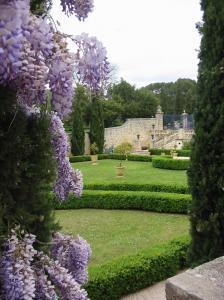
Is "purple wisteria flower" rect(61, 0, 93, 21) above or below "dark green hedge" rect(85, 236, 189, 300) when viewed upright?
above

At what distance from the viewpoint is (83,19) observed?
5.16 ft

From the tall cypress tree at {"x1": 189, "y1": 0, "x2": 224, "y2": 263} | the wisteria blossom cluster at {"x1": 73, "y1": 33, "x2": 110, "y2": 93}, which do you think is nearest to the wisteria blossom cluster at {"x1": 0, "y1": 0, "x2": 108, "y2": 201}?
the wisteria blossom cluster at {"x1": 73, "y1": 33, "x2": 110, "y2": 93}

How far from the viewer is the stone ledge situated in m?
3.09

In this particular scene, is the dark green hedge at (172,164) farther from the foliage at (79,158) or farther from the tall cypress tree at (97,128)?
the tall cypress tree at (97,128)

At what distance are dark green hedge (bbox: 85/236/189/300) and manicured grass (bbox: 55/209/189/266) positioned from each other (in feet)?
3.58

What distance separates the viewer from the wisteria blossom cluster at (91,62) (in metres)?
1.41

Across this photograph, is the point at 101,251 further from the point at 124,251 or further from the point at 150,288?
the point at 150,288

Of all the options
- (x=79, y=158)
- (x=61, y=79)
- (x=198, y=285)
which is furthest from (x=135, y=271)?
(x=79, y=158)

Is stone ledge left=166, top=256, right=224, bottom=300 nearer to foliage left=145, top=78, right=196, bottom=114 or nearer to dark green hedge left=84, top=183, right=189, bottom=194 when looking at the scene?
dark green hedge left=84, top=183, right=189, bottom=194

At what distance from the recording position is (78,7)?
5.09 ft

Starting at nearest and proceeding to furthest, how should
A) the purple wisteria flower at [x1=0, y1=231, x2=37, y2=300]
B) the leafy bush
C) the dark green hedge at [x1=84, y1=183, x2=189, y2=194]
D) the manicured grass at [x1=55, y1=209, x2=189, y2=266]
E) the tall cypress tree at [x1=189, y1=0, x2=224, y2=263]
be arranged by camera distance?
the purple wisteria flower at [x1=0, y1=231, x2=37, y2=300], the tall cypress tree at [x1=189, y1=0, x2=224, y2=263], the manicured grass at [x1=55, y1=209, x2=189, y2=266], the dark green hedge at [x1=84, y1=183, x2=189, y2=194], the leafy bush

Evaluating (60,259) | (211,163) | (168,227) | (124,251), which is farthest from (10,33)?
(168,227)

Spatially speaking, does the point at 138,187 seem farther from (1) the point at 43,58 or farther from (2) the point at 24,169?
(1) the point at 43,58

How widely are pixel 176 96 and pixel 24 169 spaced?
56.6 m
